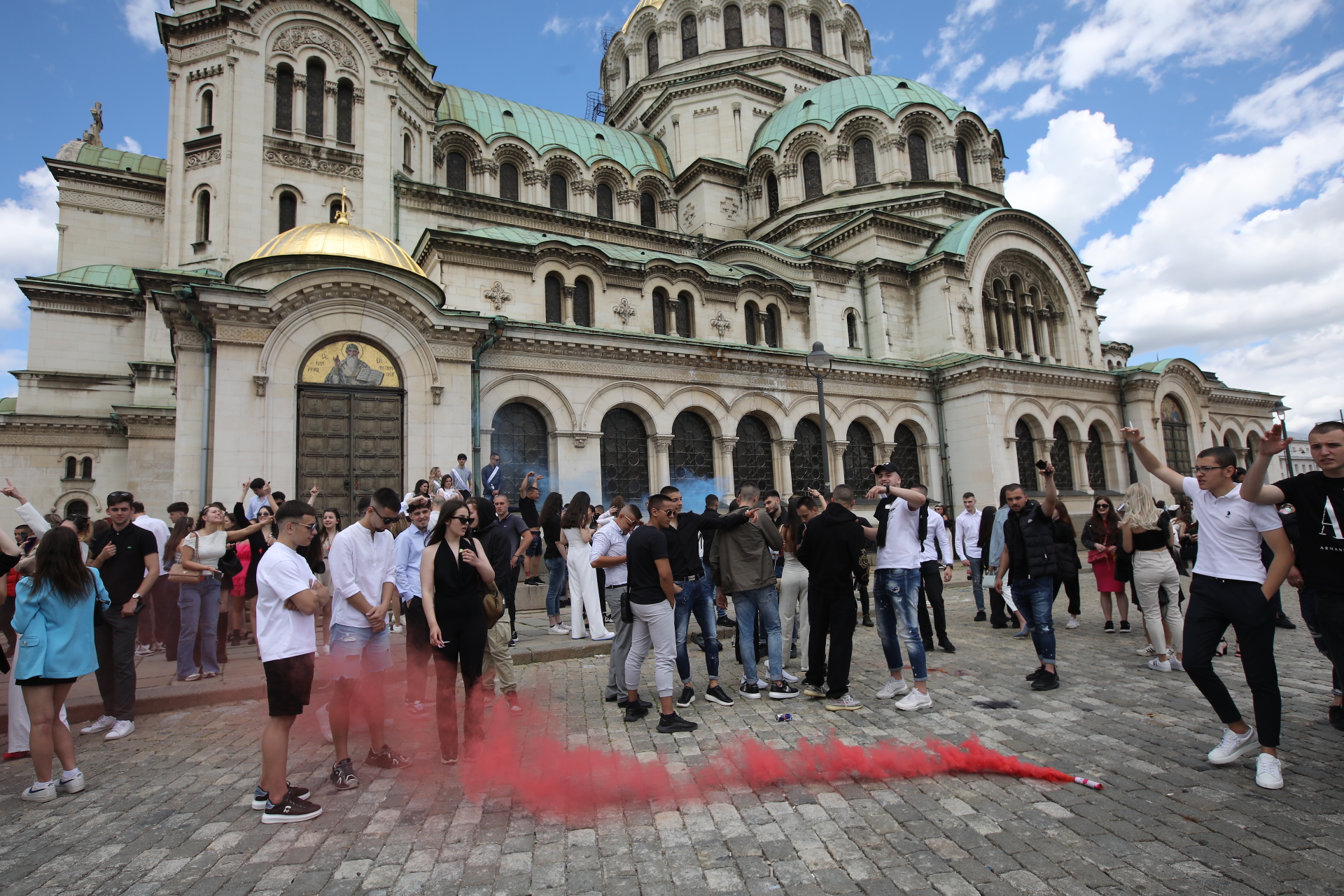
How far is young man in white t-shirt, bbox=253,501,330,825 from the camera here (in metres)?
4.65

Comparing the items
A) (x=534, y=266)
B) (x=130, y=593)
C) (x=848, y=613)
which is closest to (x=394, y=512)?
(x=130, y=593)

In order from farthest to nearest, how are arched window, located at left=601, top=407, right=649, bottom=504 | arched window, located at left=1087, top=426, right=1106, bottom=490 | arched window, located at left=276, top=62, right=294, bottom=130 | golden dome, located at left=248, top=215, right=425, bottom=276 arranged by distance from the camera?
arched window, located at left=1087, top=426, right=1106, bottom=490 < arched window, located at left=276, top=62, right=294, bottom=130 < arched window, located at left=601, top=407, right=649, bottom=504 < golden dome, located at left=248, top=215, right=425, bottom=276

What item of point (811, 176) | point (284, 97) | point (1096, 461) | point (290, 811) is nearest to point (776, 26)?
point (811, 176)

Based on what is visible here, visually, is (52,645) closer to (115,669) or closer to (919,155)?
(115,669)

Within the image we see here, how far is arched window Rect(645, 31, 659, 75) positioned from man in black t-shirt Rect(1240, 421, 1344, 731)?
3948 centimetres

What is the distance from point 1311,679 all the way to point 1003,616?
13.6 feet

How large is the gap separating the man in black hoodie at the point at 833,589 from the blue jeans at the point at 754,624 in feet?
1.26

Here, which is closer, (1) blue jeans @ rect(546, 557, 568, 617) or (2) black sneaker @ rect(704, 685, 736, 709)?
(2) black sneaker @ rect(704, 685, 736, 709)

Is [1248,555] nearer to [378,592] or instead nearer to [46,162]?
[378,592]

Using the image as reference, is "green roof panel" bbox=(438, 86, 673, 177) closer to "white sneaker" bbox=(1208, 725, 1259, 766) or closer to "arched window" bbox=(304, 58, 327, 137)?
"arched window" bbox=(304, 58, 327, 137)

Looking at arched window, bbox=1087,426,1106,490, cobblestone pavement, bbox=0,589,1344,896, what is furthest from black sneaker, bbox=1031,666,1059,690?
arched window, bbox=1087,426,1106,490

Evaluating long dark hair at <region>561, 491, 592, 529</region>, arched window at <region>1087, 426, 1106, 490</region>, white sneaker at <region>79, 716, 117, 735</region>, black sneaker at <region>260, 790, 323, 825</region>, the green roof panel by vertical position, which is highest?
the green roof panel

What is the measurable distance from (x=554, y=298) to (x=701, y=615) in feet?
53.0

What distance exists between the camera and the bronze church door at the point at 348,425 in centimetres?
1510
